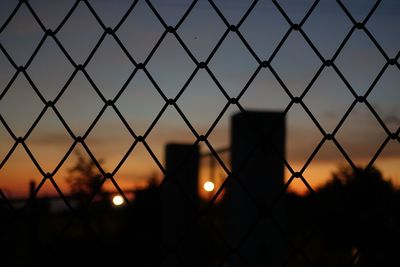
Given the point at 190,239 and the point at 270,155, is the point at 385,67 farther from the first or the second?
the point at 190,239

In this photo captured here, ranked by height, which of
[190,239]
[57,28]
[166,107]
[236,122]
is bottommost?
[166,107]

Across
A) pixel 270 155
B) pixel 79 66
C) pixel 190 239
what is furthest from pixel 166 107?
pixel 190 239

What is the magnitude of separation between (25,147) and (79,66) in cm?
34

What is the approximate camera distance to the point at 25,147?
1.94 m

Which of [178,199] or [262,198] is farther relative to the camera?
[178,199]

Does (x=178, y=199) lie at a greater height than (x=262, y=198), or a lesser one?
greater

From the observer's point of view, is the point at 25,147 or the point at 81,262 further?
the point at 81,262

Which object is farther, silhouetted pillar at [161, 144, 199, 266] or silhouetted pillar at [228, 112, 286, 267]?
silhouetted pillar at [161, 144, 199, 266]

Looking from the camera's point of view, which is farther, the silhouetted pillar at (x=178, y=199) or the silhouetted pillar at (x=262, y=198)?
the silhouetted pillar at (x=178, y=199)

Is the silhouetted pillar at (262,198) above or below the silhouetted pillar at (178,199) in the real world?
below

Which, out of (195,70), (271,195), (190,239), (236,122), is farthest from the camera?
(190,239)

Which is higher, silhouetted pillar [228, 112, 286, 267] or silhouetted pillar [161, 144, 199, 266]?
silhouetted pillar [161, 144, 199, 266]

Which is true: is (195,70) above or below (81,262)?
below

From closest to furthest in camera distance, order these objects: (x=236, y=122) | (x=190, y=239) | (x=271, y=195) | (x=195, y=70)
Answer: (x=195, y=70) < (x=271, y=195) < (x=236, y=122) < (x=190, y=239)
